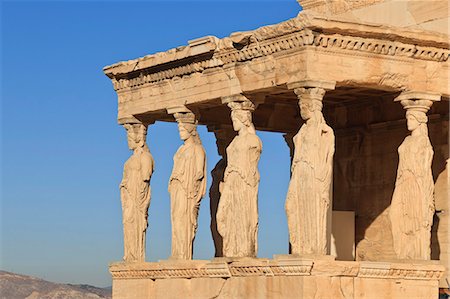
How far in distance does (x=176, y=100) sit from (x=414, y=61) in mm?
4442

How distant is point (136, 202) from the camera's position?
94.4 feet

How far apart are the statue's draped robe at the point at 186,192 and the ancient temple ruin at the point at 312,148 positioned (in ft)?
0.08

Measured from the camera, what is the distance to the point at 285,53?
2473 cm

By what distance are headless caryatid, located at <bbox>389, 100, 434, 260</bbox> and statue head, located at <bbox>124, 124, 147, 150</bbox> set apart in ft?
17.9

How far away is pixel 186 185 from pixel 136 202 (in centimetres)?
173

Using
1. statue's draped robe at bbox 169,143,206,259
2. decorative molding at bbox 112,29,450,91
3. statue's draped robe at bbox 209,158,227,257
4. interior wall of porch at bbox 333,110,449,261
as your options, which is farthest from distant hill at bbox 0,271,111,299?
decorative molding at bbox 112,29,450,91

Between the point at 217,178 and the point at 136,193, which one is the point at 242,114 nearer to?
the point at 136,193

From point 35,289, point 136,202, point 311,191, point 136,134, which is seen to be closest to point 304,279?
point 311,191

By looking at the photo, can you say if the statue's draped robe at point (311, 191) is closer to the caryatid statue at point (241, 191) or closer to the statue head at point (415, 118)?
the caryatid statue at point (241, 191)

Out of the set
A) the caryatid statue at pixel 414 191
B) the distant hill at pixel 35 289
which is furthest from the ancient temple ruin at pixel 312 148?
the distant hill at pixel 35 289

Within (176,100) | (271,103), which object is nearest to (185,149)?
(176,100)

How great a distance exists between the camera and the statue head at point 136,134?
28844 millimetres

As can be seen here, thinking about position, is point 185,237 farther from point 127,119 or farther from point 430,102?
point 430,102

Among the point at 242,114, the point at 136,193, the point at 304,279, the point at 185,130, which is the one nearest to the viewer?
the point at 304,279
